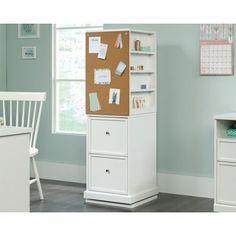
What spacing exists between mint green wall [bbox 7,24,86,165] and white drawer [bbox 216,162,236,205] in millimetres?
1836

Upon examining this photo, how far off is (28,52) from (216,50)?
2.30 m

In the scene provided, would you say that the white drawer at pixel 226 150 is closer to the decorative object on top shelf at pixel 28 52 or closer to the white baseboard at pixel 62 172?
the white baseboard at pixel 62 172

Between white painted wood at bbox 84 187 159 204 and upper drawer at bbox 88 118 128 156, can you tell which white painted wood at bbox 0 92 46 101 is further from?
white painted wood at bbox 84 187 159 204

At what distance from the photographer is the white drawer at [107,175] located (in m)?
3.99

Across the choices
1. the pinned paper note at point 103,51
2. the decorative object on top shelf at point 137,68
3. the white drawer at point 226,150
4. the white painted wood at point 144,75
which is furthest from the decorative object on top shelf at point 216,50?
the pinned paper note at point 103,51

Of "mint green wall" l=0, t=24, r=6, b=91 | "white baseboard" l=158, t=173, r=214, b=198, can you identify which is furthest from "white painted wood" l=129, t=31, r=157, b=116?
"mint green wall" l=0, t=24, r=6, b=91

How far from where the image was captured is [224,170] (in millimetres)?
3660

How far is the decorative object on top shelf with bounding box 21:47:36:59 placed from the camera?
5.41m

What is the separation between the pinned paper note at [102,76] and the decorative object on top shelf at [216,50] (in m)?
0.91

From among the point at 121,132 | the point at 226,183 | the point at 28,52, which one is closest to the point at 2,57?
the point at 28,52

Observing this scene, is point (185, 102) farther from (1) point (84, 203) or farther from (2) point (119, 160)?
(1) point (84, 203)

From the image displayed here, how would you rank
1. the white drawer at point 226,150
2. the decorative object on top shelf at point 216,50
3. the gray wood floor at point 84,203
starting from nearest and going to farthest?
the white drawer at point 226,150 < the gray wood floor at point 84,203 < the decorative object on top shelf at point 216,50
